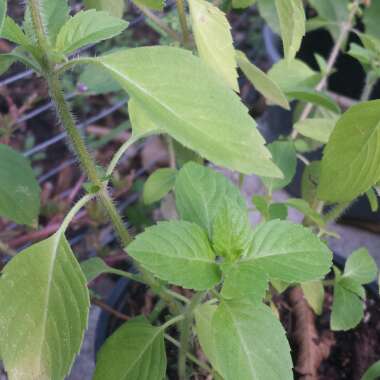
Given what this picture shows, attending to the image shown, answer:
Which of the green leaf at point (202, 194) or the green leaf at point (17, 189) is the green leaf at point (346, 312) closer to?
the green leaf at point (202, 194)

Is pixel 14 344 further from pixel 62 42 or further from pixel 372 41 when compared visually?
pixel 372 41

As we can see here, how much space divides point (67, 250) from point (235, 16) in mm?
1357

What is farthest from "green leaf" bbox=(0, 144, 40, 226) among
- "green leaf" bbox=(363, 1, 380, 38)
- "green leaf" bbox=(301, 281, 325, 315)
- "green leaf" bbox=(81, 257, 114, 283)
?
"green leaf" bbox=(363, 1, 380, 38)

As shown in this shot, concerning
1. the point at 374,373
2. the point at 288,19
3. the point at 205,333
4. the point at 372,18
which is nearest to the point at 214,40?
the point at 288,19

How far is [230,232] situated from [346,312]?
7.8 inches

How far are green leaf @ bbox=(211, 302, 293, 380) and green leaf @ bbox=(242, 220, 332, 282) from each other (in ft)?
0.12

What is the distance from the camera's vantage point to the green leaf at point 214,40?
40 centimetres

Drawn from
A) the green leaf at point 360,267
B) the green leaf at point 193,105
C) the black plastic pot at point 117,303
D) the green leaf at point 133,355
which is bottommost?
the black plastic pot at point 117,303

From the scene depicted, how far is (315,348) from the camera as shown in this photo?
2.22ft

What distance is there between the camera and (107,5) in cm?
56

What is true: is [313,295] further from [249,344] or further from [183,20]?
[183,20]

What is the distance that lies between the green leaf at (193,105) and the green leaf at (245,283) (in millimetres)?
115

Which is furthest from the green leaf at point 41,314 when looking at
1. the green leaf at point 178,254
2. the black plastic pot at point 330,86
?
the black plastic pot at point 330,86

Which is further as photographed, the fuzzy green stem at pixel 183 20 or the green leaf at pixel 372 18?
the green leaf at pixel 372 18
